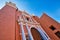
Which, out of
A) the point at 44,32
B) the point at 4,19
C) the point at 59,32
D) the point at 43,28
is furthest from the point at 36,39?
the point at 4,19

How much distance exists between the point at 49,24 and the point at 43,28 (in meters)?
1.79

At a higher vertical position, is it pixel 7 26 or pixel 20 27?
pixel 20 27

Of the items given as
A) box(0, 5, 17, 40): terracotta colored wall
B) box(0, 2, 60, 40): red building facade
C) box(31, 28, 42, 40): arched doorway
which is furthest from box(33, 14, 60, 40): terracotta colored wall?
box(0, 5, 17, 40): terracotta colored wall

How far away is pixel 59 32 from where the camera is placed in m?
13.8

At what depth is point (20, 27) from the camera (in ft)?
37.2

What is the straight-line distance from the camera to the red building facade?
9.15 meters

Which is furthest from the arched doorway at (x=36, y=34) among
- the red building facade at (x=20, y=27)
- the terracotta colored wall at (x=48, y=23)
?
the terracotta colored wall at (x=48, y=23)

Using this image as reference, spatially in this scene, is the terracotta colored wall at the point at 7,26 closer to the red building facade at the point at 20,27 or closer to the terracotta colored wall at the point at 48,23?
the red building facade at the point at 20,27

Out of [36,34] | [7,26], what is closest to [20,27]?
[7,26]

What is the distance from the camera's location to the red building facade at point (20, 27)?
30.0 feet

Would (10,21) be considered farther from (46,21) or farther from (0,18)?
(46,21)

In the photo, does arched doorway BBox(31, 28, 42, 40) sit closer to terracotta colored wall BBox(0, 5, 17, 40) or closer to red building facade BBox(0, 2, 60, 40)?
red building facade BBox(0, 2, 60, 40)

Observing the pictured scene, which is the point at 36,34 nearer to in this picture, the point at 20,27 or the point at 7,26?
the point at 20,27

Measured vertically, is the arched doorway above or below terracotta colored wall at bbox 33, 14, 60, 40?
below
